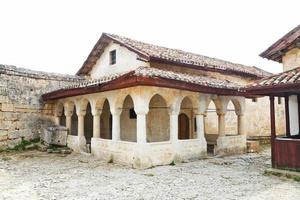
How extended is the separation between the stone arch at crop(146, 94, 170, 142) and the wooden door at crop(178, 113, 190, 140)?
1212mm

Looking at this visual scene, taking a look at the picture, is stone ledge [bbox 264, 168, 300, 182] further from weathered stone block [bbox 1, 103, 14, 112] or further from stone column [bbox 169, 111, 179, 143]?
weathered stone block [bbox 1, 103, 14, 112]

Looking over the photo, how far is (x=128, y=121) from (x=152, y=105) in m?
1.44

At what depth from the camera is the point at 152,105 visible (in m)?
12.1

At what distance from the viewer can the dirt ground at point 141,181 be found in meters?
6.07

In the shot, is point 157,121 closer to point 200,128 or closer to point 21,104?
point 200,128

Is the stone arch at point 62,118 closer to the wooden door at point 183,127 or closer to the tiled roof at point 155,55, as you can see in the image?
the tiled roof at point 155,55

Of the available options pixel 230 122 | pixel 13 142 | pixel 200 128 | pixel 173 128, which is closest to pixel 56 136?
pixel 13 142

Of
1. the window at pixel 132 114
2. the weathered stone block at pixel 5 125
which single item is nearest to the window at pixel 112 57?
the window at pixel 132 114

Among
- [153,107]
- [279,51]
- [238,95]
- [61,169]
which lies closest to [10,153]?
[61,169]

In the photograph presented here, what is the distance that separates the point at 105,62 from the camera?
47.8ft

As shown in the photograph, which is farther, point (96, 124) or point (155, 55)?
point (155, 55)

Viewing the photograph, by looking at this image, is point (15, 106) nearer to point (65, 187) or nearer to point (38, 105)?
point (38, 105)

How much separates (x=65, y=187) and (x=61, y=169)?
2327 millimetres

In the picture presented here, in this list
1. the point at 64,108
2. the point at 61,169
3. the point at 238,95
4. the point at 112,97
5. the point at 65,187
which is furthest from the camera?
the point at 64,108
